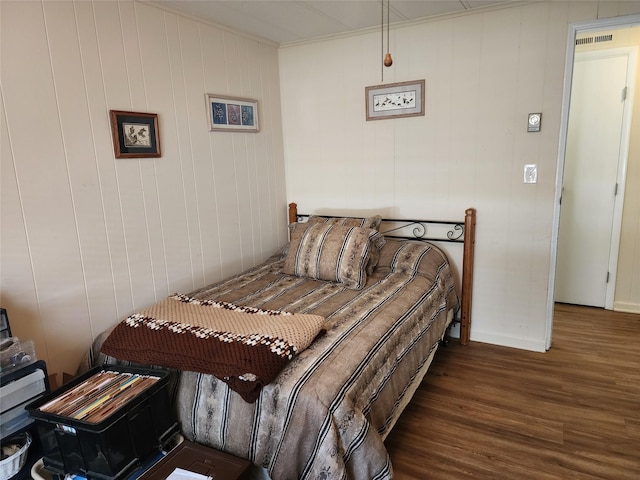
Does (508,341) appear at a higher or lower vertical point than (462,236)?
lower

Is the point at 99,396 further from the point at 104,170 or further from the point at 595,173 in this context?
the point at 595,173

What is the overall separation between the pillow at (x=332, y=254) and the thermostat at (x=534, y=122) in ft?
3.85

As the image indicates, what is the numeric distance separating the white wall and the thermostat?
0.11 ft

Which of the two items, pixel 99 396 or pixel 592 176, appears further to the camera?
pixel 592 176

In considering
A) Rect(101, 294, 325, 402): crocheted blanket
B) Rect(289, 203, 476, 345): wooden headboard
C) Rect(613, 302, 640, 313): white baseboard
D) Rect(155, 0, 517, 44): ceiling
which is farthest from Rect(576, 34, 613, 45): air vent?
Rect(101, 294, 325, 402): crocheted blanket

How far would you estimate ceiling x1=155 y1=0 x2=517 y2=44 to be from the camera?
246 cm

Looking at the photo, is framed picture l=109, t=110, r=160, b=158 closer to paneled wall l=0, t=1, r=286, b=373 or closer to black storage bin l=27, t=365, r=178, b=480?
paneled wall l=0, t=1, r=286, b=373

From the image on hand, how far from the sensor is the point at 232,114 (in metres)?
2.95

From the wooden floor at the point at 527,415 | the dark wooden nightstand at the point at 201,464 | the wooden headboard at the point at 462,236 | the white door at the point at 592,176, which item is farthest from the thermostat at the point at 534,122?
the dark wooden nightstand at the point at 201,464

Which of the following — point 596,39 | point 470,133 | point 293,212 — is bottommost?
point 293,212

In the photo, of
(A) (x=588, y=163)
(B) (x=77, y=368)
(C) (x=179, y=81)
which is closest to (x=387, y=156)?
(C) (x=179, y=81)

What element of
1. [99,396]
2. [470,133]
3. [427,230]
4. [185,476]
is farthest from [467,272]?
[99,396]

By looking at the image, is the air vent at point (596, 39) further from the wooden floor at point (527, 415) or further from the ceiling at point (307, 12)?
the wooden floor at point (527, 415)

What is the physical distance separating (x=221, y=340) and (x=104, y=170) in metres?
1.14
